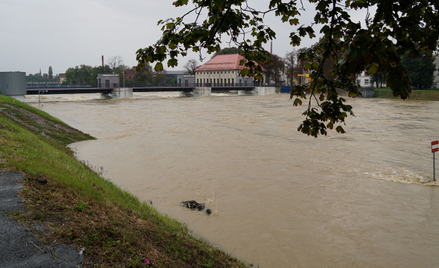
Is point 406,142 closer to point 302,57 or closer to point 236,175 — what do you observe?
point 236,175

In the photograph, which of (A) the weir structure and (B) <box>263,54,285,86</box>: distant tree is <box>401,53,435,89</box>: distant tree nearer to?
(A) the weir structure

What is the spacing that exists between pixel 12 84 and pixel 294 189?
120ft

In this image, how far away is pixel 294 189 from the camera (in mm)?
13234

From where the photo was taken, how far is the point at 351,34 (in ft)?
15.2

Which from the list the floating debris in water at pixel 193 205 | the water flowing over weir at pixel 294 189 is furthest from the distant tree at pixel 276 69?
the floating debris in water at pixel 193 205

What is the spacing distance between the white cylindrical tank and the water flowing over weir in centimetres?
1953

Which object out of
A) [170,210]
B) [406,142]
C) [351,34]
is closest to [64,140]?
[170,210]

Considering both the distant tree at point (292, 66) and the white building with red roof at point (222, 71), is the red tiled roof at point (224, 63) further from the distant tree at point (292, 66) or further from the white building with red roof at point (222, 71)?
the distant tree at point (292, 66)

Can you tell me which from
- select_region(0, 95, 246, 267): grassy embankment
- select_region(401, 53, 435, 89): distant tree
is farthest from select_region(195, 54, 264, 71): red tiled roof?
select_region(0, 95, 246, 267): grassy embankment

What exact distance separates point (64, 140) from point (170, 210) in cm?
1245

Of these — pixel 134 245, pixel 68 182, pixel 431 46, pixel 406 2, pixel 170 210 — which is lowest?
pixel 170 210

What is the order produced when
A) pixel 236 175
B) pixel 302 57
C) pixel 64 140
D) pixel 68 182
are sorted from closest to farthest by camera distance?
pixel 302 57, pixel 68 182, pixel 236 175, pixel 64 140

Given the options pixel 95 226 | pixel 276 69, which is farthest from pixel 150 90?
pixel 95 226

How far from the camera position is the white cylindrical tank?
38250 millimetres
